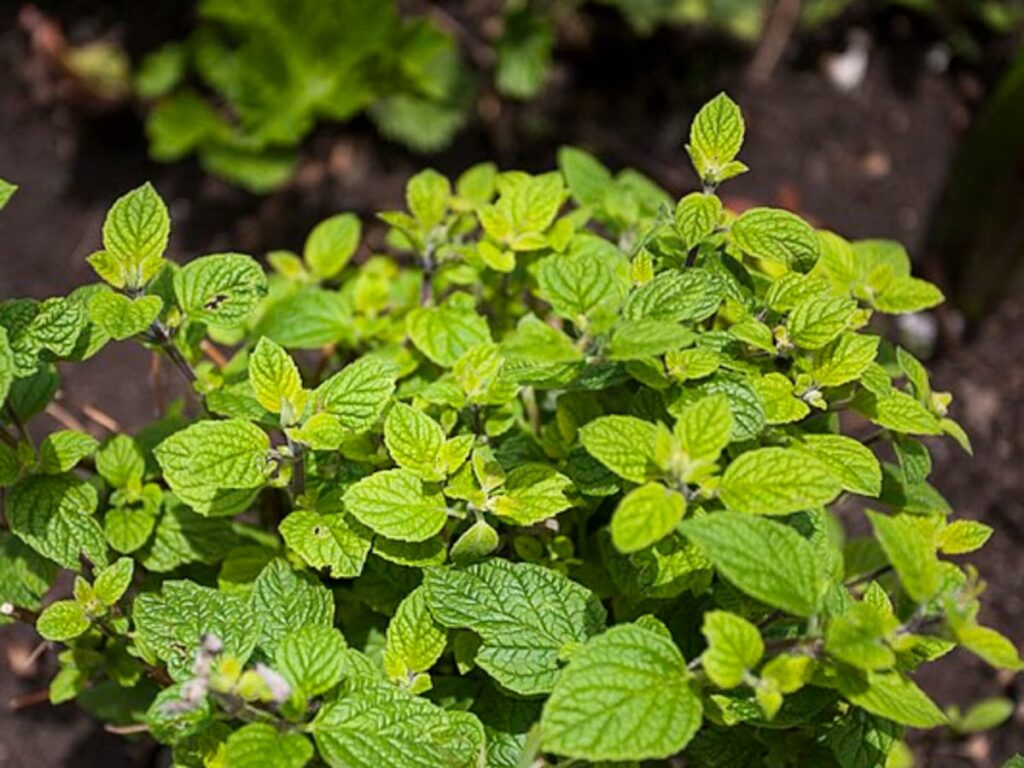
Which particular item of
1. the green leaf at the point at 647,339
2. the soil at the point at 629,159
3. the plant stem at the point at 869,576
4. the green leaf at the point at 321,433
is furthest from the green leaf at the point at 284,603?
the soil at the point at 629,159

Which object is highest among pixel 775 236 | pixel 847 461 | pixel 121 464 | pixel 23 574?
pixel 775 236

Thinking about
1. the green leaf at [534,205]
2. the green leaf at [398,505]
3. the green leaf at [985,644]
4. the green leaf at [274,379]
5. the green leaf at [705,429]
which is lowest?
the green leaf at [398,505]

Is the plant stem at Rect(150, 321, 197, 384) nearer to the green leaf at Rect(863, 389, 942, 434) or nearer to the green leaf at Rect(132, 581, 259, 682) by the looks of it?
the green leaf at Rect(132, 581, 259, 682)

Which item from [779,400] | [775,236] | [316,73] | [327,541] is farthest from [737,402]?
[316,73]

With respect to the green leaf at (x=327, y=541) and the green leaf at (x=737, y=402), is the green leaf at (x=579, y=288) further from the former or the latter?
the green leaf at (x=327, y=541)

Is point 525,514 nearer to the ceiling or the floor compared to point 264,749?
nearer to the ceiling

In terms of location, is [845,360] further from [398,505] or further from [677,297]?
[398,505]
